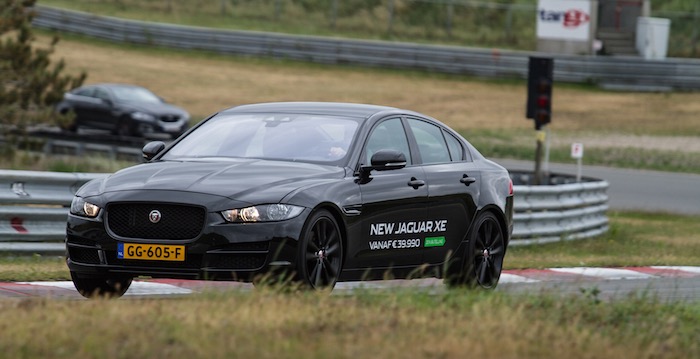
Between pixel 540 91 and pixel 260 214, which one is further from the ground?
pixel 260 214

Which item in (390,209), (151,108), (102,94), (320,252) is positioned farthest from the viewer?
(102,94)

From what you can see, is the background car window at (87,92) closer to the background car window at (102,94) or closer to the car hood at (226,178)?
the background car window at (102,94)

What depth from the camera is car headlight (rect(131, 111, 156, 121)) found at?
3566cm

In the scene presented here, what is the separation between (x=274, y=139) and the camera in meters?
10.5

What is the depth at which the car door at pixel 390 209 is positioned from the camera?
10.1m

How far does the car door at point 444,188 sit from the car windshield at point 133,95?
25.8 m

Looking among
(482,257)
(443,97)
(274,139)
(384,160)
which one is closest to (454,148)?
(482,257)

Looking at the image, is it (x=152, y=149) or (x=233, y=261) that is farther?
(x=152, y=149)

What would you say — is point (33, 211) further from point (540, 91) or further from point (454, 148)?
point (540, 91)

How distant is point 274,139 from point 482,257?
212 centimetres

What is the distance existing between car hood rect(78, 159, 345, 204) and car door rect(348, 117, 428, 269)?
38 centimetres

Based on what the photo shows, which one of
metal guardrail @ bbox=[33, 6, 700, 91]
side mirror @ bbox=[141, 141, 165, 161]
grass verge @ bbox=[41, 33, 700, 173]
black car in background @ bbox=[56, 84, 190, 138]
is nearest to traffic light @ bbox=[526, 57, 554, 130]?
grass verge @ bbox=[41, 33, 700, 173]

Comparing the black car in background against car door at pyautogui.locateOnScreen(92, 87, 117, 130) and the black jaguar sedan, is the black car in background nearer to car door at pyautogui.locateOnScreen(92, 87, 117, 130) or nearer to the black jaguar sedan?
car door at pyautogui.locateOnScreen(92, 87, 117, 130)

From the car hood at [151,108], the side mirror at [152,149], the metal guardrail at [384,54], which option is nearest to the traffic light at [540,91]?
the car hood at [151,108]
